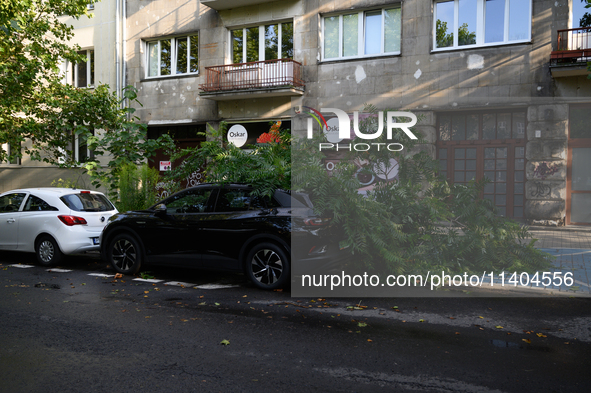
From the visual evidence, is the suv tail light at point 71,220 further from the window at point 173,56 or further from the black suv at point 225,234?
the window at point 173,56

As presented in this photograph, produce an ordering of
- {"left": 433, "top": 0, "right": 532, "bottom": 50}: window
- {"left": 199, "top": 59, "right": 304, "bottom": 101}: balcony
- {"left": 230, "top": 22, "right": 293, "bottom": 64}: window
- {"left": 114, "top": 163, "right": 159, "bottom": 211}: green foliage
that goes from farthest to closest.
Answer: {"left": 230, "top": 22, "right": 293, "bottom": 64}: window → {"left": 199, "top": 59, "right": 304, "bottom": 101}: balcony → {"left": 433, "top": 0, "right": 532, "bottom": 50}: window → {"left": 114, "top": 163, "right": 159, "bottom": 211}: green foliage

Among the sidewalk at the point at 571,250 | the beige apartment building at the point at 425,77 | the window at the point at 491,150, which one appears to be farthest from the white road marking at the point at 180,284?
the window at the point at 491,150

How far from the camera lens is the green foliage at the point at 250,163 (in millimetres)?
7629

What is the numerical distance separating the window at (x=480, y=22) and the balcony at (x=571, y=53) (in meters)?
0.96

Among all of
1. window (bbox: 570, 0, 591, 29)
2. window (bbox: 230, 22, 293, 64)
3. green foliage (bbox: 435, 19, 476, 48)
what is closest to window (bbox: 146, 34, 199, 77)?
window (bbox: 230, 22, 293, 64)

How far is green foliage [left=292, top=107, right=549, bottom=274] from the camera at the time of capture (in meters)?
7.55

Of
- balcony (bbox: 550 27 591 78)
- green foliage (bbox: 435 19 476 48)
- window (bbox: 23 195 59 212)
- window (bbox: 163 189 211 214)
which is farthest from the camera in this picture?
green foliage (bbox: 435 19 476 48)

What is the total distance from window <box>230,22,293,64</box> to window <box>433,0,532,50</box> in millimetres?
5060

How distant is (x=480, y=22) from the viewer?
1457 centimetres

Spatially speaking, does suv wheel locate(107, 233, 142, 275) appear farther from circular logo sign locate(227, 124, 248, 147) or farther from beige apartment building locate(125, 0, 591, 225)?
circular logo sign locate(227, 124, 248, 147)

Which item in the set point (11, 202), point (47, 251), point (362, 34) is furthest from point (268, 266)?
point (362, 34)

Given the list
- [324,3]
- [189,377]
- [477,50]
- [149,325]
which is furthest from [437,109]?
[189,377]

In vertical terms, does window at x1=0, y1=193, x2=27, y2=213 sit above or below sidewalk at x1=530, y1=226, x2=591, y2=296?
above

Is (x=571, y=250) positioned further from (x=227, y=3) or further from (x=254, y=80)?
(x=227, y=3)
